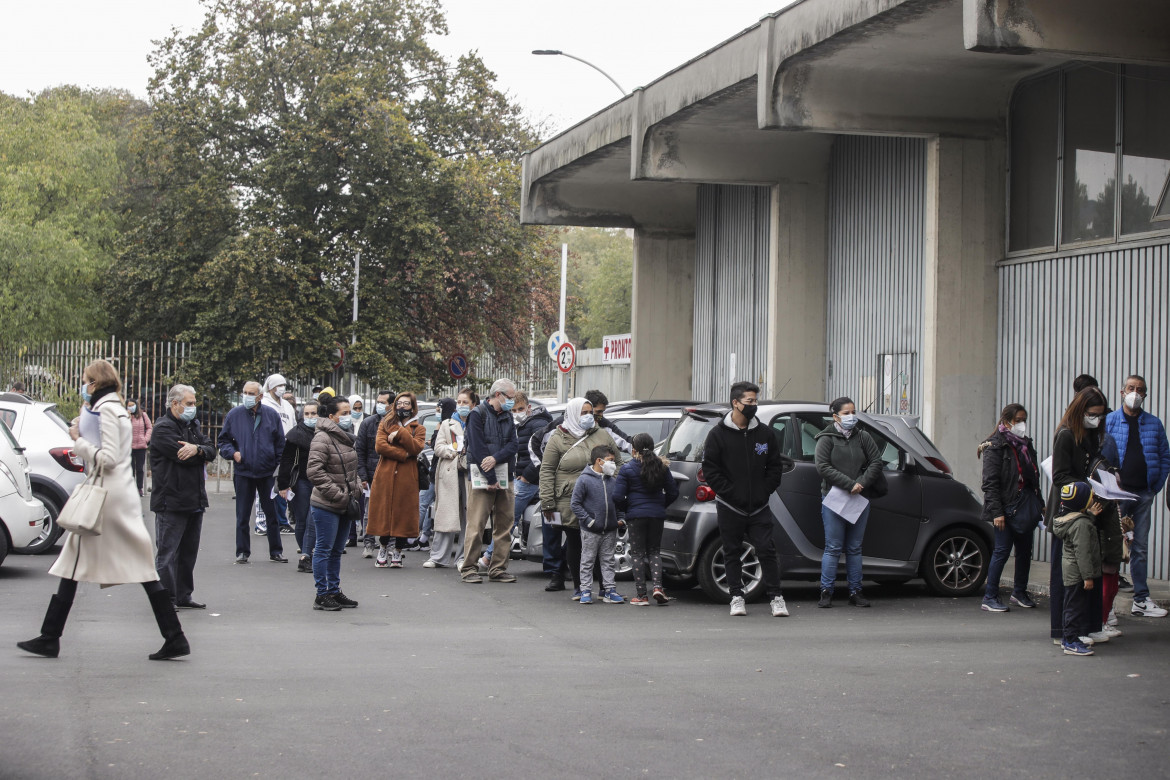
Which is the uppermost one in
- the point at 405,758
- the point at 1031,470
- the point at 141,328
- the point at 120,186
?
the point at 120,186

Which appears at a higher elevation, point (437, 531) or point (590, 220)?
point (590, 220)

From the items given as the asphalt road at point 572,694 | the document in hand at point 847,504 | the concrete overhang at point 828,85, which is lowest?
the asphalt road at point 572,694

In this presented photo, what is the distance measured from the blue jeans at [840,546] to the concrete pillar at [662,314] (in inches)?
576

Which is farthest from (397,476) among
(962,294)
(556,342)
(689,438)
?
(556,342)

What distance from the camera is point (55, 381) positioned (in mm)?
27719

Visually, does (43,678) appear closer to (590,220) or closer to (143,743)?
(143,743)

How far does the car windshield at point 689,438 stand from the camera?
11664mm

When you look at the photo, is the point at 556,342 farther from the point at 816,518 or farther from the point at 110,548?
the point at 110,548

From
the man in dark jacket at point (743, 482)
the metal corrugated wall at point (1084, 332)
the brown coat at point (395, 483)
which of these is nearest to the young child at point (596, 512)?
the man in dark jacket at point (743, 482)

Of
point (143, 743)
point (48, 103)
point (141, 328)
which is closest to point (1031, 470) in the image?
point (143, 743)

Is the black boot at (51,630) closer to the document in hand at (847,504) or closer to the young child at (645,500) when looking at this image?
the young child at (645,500)

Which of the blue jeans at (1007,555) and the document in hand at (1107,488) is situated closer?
the document in hand at (1107,488)

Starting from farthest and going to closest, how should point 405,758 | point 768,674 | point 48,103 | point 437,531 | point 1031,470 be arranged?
point 48,103 → point 437,531 → point 1031,470 → point 768,674 → point 405,758

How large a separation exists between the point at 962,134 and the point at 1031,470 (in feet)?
20.9
